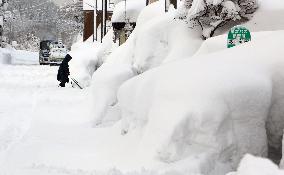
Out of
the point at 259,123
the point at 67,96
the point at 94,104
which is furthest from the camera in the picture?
the point at 67,96

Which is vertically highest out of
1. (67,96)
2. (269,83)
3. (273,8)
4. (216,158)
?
(273,8)

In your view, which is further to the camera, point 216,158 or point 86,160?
point 86,160

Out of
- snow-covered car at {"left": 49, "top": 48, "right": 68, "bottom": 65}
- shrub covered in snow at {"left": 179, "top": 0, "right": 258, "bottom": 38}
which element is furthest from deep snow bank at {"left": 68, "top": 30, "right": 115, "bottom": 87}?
snow-covered car at {"left": 49, "top": 48, "right": 68, "bottom": 65}

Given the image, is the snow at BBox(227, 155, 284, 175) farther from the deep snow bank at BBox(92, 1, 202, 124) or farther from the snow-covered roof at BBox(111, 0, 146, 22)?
the snow-covered roof at BBox(111, 0, 146, 22)

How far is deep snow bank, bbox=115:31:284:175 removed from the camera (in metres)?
6.59

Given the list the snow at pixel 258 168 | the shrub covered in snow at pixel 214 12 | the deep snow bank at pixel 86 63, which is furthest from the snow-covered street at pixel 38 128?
the shrub covered in snow at pixel 214 12

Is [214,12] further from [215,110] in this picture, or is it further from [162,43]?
[215,110]

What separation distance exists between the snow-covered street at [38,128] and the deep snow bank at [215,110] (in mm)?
1463

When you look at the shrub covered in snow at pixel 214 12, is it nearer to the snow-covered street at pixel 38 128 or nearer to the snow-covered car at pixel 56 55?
the snow-covered street at pixel 38 128

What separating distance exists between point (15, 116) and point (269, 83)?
7.33 m

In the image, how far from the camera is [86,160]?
7.77 metres

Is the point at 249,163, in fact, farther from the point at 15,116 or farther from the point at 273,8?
the point at 273,8

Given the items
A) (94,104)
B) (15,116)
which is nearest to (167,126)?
(94,104)

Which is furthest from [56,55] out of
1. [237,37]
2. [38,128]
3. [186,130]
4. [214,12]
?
[186,130]
